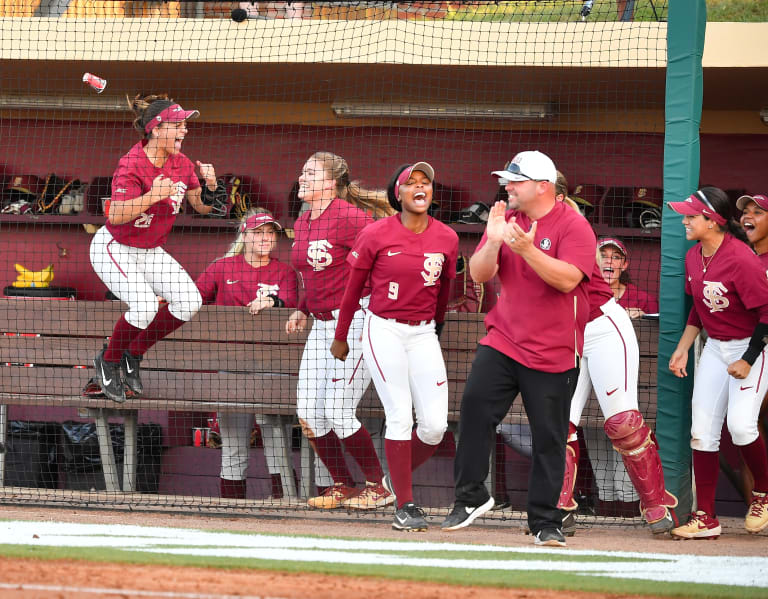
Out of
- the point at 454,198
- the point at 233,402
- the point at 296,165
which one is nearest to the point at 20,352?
the point at 233,402

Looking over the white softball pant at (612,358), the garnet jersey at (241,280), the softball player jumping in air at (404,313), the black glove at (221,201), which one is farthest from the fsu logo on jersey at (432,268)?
the black glove at (221,201)

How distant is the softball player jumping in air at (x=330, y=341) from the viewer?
5395 millimetres

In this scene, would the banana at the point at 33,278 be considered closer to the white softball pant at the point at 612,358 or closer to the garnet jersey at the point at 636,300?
the garnet jersey at the point at 636,300

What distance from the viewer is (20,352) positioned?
6324 millimetres

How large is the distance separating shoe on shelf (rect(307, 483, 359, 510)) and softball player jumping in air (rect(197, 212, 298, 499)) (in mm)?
771

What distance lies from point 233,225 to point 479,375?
4098 mm

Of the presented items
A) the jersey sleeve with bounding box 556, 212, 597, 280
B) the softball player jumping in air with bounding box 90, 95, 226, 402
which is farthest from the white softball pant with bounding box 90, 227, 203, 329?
the jersey sleeve with bounding box 556, 212, 597, 280

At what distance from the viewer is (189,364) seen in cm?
615

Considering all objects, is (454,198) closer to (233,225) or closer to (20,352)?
(233,225)

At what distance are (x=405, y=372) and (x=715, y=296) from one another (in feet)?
5.19

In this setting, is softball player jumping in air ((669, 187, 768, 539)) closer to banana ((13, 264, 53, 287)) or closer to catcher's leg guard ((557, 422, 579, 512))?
catcher's leg guard ((557, 422, 579, 512))

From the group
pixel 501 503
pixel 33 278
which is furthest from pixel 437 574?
pixel 33 278

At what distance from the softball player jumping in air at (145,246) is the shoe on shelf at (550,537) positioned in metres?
2.51

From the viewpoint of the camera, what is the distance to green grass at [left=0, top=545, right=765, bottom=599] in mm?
3139
